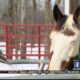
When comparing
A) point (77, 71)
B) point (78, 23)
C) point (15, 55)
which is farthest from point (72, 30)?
point (15, 55)

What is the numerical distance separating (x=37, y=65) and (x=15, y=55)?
0.54 ft

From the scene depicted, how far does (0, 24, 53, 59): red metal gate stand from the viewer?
160 cm

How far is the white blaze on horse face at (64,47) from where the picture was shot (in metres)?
1.34

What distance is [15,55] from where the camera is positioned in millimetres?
1617

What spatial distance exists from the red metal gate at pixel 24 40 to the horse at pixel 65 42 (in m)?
0.19

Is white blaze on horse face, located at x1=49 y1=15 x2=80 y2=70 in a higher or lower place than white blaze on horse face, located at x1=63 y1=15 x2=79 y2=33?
lower

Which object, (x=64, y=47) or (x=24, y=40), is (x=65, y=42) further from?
(x=24, y=40)

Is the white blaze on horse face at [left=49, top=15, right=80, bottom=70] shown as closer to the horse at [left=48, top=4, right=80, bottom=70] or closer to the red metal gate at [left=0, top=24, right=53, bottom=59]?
the horse at [left=48, top=4, right=80, bottom=70]

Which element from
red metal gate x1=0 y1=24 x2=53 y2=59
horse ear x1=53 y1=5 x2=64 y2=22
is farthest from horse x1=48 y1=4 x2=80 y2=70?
red metal gate x1=0 y1=24 x2=53 y2=59

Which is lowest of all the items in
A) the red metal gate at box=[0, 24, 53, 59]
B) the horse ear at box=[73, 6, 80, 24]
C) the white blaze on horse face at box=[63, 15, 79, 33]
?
the red metal gate at box=[0, 24, 53, 59]

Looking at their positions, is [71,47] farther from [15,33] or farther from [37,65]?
[15,33]

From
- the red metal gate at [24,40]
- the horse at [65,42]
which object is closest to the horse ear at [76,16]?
the horse at [65,42]

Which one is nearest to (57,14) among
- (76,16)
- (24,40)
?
(76,16)

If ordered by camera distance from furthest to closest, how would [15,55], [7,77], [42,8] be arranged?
[15,55] < [42,8] < [7,77]
